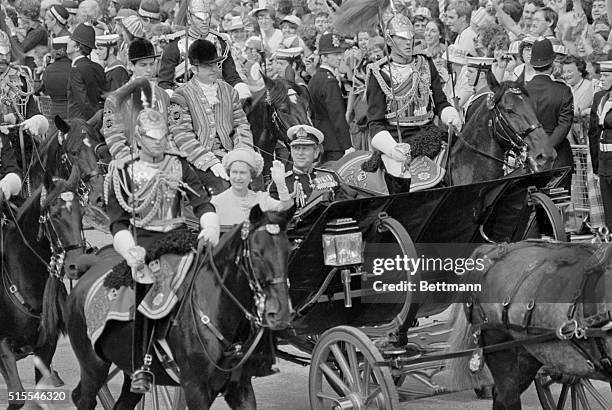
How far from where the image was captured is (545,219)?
927 centimetres

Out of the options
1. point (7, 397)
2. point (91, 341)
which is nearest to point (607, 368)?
point (91, 341)

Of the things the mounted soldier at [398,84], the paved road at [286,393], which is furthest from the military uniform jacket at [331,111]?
the mounted soldier at [398,84]

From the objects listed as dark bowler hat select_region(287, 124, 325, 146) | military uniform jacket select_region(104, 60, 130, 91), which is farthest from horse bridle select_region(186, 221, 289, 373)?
military uniform jacket select_region(104, 60, 130, 91)

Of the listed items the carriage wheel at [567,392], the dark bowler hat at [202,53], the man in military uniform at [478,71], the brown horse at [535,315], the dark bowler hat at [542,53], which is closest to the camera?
the brown horse at [535,315]

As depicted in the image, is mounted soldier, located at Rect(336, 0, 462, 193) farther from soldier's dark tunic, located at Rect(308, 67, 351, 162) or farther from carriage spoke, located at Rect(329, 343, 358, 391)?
soldier's dark tunic, located at Rect(308, 67, 351, 162)

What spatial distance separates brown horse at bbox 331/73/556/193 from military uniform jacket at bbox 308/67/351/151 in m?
4.76

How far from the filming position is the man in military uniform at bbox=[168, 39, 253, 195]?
391 inches

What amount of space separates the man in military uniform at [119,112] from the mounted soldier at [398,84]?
1405mm

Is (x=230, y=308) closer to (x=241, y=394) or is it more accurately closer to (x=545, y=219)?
(x=241, y=394)

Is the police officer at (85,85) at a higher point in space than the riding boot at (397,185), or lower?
higher

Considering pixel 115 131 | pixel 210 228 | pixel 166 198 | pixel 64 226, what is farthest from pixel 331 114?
pixel 210 228

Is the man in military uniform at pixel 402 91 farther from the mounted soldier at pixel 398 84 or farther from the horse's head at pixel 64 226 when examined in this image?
the horse's head at pixel 64 226

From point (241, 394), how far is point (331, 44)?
836cm

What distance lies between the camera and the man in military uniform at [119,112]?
8828 millimetres
